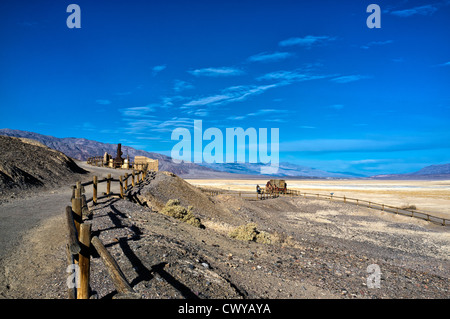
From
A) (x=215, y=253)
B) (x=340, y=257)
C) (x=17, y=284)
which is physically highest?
(x=17, y=284)

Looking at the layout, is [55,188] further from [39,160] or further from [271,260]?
[271,260]

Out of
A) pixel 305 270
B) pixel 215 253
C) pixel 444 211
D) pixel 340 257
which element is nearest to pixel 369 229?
pixel 340 257

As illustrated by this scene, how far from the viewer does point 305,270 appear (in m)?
10.4

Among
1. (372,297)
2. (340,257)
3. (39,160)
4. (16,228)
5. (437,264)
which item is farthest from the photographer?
(39,160)

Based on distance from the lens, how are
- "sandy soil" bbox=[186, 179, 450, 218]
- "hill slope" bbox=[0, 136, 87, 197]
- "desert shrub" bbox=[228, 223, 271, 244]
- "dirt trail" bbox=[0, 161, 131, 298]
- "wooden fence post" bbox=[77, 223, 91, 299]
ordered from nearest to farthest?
"wooden fence post" bbox=[77, 223, 91, 299]
"dirt trail" bbox=[0, 161, 131, 298]
"desert shrub" bbox=[228, 223, 271, 244]
"hill slope" bbox=[0, 136, 87, 197]
"sandy soil" bbox=[186, 179, 450, 218]

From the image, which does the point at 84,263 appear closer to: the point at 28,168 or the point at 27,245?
the point at 27,245

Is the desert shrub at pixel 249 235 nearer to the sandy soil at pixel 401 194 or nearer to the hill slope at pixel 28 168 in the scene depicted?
the hill slope at pixel 28 168

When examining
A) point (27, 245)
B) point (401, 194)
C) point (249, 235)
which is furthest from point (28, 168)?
point (401, 194)

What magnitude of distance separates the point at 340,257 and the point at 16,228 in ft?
44.0

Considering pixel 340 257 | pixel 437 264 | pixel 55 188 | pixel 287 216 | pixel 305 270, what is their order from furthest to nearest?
pixel 287 216
pixel 55 188
pixel 437 264
pixel 340 257
pixel 305 270

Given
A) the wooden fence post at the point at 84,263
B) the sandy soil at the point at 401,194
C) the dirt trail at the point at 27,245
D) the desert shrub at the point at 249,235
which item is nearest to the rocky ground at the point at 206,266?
the dirt trail at the point at 27,245

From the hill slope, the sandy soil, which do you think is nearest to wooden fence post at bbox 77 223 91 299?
the hill slope

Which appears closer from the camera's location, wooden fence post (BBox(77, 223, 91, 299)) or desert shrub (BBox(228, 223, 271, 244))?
wooden fence post (BBox(77, 223, 91, 299))

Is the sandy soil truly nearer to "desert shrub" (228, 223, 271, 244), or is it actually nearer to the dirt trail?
"desert shrub" (228, 223, 271, 244)
